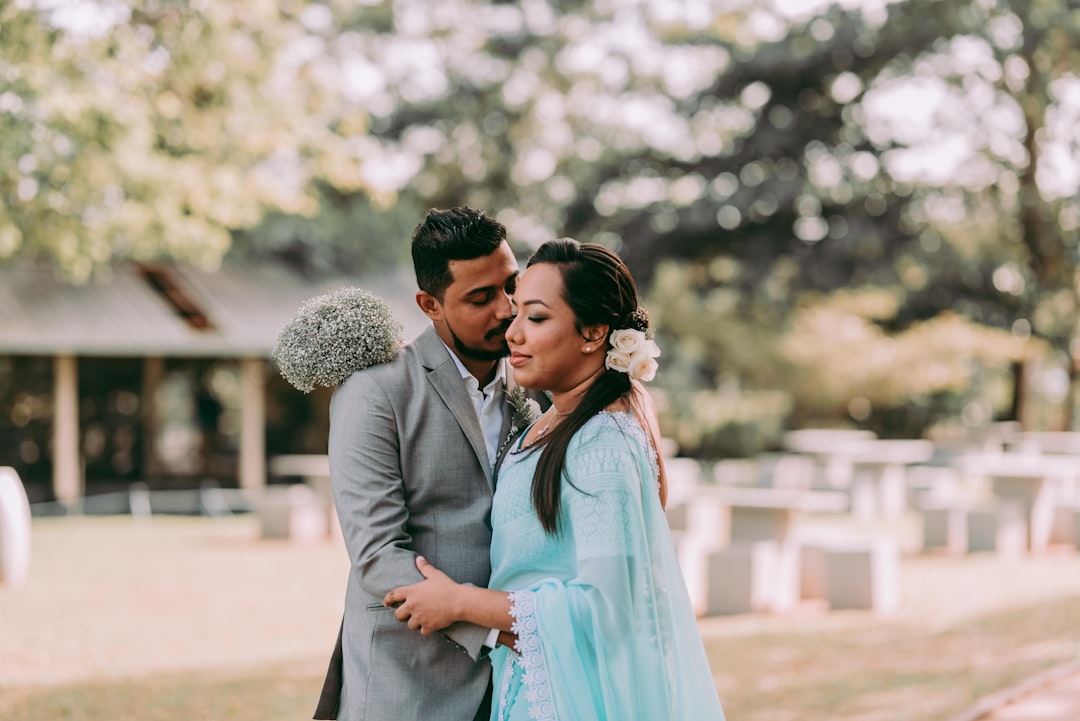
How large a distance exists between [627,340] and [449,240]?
54cm

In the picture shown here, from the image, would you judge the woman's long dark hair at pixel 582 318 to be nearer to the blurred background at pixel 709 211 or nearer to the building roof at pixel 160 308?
the building roof at pixel 160 308

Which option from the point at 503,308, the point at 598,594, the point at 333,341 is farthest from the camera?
the point at 503,308

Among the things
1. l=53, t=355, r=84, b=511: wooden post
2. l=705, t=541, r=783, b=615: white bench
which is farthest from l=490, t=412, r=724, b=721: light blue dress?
l=53, t=355, r=84, b=511: wooden post

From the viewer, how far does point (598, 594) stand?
2914 mm

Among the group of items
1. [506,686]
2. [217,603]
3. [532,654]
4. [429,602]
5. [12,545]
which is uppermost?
[429,602]

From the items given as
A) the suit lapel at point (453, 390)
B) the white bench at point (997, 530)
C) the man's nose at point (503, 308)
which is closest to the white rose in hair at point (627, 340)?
the man's nose at point (503, 308)

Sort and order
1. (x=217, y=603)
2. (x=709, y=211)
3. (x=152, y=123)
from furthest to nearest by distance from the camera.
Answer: (x=709, y=211)
(x=152, y=123)
(x=217, y=603)

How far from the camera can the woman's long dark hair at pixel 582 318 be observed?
→ 9.77 feet

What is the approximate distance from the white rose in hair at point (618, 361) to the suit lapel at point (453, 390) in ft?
1.32

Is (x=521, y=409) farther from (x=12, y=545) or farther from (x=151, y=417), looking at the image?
(x=151, y=417)

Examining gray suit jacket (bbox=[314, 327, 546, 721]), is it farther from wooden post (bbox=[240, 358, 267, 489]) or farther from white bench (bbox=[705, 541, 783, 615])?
wooden post (bbox=[240, 358, 267, 489])

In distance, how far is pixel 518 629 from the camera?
2963 mm

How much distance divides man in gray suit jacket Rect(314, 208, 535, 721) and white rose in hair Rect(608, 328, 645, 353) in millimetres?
324

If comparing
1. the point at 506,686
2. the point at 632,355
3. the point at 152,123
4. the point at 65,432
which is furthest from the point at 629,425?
the point at 65,432
